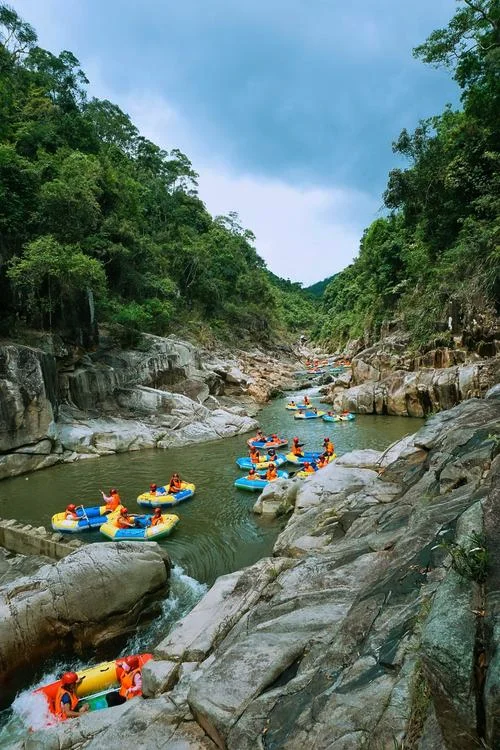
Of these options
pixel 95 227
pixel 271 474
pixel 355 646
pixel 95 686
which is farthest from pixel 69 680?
pixel 95 227

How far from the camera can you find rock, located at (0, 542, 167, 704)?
22.1 feet

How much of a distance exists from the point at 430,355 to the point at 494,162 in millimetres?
9397

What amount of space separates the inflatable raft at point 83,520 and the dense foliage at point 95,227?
444 inches

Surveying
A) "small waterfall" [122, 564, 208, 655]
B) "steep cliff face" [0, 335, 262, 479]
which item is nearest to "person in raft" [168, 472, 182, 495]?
"small waterfall" [122, 564, 208, 655]

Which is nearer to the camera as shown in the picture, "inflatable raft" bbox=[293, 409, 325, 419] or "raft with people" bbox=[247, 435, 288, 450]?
"raft with people" bbox=[247, 435, 288, 450]

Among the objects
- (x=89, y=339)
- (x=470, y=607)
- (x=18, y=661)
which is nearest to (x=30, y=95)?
(x=89, y=339)

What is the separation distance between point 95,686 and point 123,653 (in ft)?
3.04

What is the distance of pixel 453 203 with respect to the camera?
22.8 metres

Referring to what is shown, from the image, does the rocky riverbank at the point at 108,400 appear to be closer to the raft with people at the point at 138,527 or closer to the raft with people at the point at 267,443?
the raft with people at the point at 267,443

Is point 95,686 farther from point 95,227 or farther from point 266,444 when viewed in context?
point 95,227

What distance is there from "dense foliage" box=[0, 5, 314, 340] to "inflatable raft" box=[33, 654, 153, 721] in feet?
54.2

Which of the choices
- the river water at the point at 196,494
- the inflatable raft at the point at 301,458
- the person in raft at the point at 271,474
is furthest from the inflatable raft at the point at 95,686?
the inflatable raft at the point at 301,458

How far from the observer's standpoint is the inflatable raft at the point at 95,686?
5855 millimetres

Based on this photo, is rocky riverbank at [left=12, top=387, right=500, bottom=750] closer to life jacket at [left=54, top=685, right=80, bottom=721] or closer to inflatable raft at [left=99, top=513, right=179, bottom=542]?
life jacket at [left=54, top=685, right=80, bottom=721]
